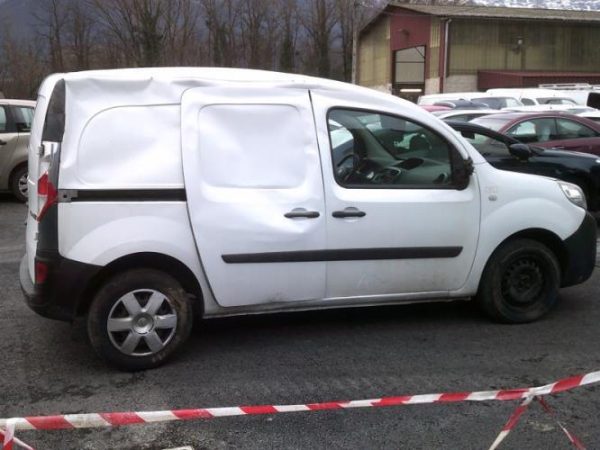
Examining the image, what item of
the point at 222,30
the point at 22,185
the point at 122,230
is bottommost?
the point at 22,185

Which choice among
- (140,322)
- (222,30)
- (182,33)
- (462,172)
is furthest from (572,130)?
(222,30)

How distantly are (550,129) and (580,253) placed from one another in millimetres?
5468

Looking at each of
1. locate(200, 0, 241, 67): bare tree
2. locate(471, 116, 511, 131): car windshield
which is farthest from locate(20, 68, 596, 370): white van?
locate(200, 0, 241, 67): bare tree

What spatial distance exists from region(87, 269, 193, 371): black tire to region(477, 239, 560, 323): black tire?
7.14 feet

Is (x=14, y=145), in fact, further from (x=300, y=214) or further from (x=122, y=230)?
(x=300, y=214)

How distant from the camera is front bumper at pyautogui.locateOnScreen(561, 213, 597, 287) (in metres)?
5.02

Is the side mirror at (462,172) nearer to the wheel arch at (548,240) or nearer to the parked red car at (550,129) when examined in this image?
the wheel arch at (548,240)

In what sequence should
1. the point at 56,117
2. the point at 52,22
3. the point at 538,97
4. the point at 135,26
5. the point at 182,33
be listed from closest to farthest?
the point at 56,117 → the point at 538,97 → the point at 135,26 → the point at 182,33 → the point at 52,22

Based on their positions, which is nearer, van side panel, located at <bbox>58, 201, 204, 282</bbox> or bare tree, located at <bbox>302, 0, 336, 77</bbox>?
van side panel, located at <bbox>58, 201, 204, 282</bbox>

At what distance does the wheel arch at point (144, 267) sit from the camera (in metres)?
4.05

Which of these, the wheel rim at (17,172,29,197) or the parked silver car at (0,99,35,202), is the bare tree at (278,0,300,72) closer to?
the parked silver car at (0,99,35,202)

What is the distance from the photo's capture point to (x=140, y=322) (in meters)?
4.11

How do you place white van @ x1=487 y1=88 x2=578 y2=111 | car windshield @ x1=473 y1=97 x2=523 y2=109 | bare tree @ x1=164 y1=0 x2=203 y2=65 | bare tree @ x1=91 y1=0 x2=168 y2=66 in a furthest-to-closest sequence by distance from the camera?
bare tree @ x1=164 y1=0 x2=203 y2=65 < bare tree @ x1=91 y1=0 x2=168 y2=66 < white van @ x1=487 y1=88 x2=578 y2=111 < car windshield @ x1=473 y1=97 x2=523 y2=109

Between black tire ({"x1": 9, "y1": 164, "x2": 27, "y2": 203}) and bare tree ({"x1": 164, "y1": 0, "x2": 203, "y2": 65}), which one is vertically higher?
bare tree ({"x1": 164, "y1": 0, "x2": 203, "y2": 65})
